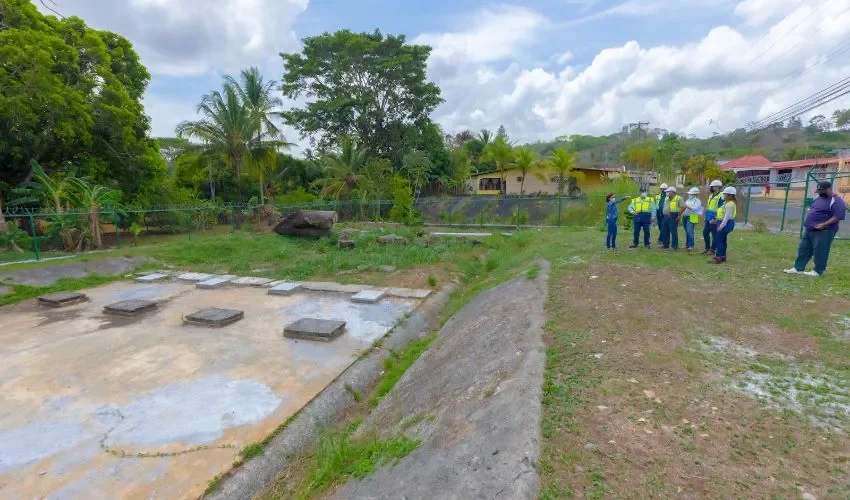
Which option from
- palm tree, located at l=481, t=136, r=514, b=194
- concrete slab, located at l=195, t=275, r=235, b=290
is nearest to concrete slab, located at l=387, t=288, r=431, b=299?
concrete slab, located at l=195, t=275, r=235, b=290

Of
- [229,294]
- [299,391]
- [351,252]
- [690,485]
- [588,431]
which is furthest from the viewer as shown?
[351,252]

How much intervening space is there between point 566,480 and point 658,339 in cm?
241

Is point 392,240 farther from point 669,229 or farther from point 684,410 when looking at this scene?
point 684,410

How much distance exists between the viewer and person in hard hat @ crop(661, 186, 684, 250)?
8.57 meters

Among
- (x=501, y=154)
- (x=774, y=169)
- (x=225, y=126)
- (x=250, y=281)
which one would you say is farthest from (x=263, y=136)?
(x=774, y=169)

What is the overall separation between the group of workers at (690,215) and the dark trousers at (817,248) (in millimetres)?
953

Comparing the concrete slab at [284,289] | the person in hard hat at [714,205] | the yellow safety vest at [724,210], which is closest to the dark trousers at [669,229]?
the person in hard hat at [714,205]

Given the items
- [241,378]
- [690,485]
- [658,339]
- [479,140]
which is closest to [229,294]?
[241,378]

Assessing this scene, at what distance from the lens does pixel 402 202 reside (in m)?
20.1

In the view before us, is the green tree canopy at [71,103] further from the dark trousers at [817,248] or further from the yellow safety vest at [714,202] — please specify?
the dark trousers at [817,248]

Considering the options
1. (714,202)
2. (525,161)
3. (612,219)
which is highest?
(525,161)

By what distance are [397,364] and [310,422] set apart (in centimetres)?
173

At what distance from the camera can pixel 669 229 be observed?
29.4ft

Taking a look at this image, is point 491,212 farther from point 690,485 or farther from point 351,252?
point 690,485
